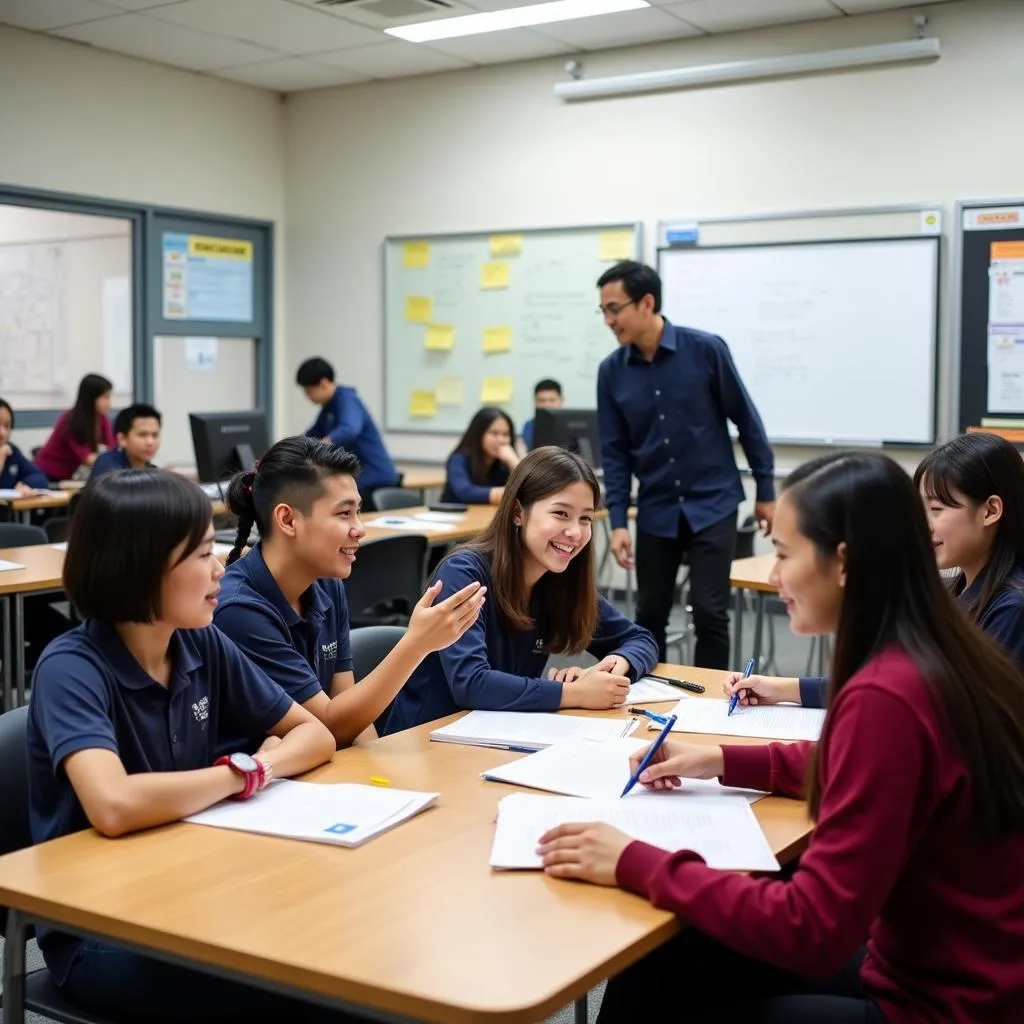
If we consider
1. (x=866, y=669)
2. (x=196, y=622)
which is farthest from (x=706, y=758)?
(x=196, y=622)

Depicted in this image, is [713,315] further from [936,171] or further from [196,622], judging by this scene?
[196,622]

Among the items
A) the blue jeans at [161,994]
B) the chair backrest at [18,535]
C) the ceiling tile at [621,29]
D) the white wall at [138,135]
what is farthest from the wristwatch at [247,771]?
the white wall at [138,135]

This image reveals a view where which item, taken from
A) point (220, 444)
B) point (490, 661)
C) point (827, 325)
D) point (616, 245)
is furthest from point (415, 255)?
point (490, 661)

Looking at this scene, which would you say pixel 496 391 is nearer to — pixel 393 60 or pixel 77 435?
pixel 393 60

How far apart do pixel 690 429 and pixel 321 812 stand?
280 cm

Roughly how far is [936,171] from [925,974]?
5.11 metres

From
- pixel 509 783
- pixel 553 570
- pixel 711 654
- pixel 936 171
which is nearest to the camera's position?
pixel 509 783

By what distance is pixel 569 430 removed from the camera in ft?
19.1

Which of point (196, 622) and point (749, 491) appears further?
point (749, 491)

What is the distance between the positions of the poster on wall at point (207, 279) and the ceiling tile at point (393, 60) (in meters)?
1.27

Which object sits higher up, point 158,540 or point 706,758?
point 158,540

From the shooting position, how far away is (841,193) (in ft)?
19.6

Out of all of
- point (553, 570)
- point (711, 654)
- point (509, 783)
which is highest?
point (553, 570)

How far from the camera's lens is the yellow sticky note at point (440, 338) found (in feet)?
23.9
